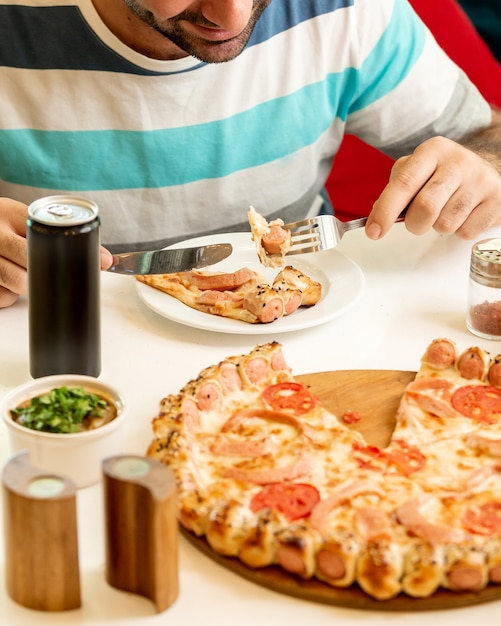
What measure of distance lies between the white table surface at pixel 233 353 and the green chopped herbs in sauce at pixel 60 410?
101 millimetres

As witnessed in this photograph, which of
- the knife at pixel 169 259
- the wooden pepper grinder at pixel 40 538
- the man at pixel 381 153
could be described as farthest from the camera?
the man at pixel 381 153

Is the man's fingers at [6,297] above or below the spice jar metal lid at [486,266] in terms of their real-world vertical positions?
below

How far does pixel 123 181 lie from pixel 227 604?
135cm

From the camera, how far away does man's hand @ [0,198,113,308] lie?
1.78 metres

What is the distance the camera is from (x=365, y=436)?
58.8 inches

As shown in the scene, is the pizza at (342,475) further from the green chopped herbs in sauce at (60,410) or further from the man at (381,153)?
the man at (381,153)

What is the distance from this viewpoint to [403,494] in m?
1.29

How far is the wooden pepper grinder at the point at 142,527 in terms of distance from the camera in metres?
1.11

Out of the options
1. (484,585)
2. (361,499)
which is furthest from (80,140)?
(484,585)

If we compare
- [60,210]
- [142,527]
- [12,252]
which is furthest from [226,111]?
[142,527]

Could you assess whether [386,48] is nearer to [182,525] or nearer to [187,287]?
[187,287]

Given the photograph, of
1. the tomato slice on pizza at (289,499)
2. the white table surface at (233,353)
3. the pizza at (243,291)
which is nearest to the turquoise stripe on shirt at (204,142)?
the white table surface at (233,353)

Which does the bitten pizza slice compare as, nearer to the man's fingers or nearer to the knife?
the knife

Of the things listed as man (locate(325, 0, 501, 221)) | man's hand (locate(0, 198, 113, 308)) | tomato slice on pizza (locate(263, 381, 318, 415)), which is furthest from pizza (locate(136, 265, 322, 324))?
man (locate(325, 0, 501, 221))
